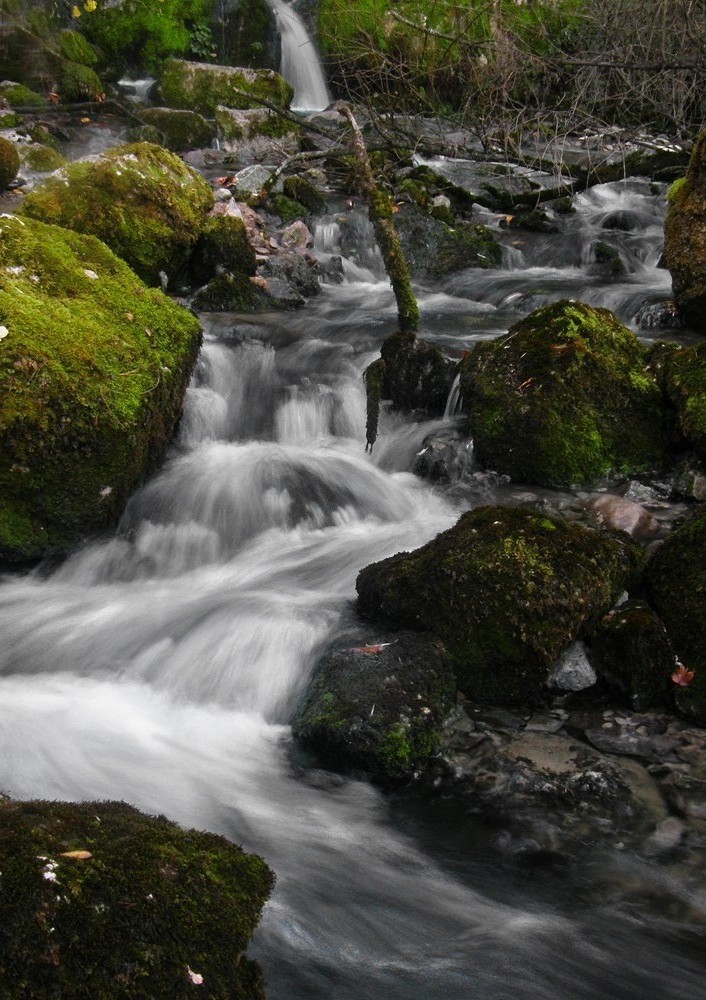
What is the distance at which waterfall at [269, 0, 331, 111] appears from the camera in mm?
19328

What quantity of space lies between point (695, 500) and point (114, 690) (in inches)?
148

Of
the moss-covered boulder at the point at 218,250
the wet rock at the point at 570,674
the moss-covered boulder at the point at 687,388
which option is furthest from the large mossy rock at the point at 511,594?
the moss-covered boulder at the point at 218,250

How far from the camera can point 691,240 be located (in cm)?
740

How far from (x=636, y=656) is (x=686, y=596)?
398mm

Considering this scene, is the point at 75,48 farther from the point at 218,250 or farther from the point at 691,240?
the point at 691,240

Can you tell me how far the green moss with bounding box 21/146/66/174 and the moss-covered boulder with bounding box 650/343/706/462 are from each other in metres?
8.88

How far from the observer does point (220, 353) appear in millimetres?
7676

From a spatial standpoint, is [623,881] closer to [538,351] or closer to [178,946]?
[178,946]

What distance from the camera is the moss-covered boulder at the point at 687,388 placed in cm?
568

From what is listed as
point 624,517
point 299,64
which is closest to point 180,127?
point 299,64

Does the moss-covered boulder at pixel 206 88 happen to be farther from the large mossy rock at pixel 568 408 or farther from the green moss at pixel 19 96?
the large mossy rock at pixel 568 408

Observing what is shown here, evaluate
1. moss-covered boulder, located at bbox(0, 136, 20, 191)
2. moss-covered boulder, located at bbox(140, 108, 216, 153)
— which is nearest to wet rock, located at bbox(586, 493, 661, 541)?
moss-covered boulder, located at bbox(0, 136, 20, 191)

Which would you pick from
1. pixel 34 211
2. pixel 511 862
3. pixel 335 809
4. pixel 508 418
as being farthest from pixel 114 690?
pixel 34 211

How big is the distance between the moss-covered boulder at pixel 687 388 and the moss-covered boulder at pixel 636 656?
6.70ft
